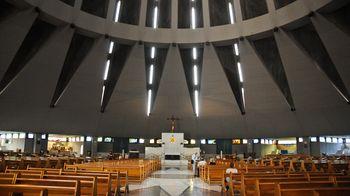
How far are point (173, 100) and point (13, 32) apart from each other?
1381 cm

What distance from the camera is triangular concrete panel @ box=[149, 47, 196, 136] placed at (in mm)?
23484

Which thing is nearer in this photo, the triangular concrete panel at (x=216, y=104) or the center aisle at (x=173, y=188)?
the center aisle at (x=173, y=188)

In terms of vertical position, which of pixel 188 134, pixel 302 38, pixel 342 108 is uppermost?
pixel 302 38

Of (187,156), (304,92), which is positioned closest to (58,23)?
(187,156)

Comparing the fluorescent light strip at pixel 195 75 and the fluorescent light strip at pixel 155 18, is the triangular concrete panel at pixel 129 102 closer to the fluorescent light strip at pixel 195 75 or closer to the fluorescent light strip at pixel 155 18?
the fluorescent light strip at pixel 155 18

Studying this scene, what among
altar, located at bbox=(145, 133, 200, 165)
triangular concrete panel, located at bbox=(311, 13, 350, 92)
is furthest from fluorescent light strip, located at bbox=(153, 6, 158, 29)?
triangular concrete panel, located at bbox=(311, 13, 350, 92)

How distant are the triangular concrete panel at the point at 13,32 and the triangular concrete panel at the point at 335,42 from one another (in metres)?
17.3

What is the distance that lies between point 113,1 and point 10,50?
727 cm

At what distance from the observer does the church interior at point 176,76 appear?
58.4 feet

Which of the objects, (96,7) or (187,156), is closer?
(96,7)

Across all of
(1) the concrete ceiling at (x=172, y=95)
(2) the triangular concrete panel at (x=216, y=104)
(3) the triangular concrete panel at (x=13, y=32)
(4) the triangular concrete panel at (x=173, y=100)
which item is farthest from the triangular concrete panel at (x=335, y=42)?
(3) the triangular concrete panel at (x=13, y=32)

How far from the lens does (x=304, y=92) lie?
21.3 m

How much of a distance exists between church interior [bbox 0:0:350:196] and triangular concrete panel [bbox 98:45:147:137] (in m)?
0.09

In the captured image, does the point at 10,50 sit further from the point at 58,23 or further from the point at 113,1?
the point at 113,1
